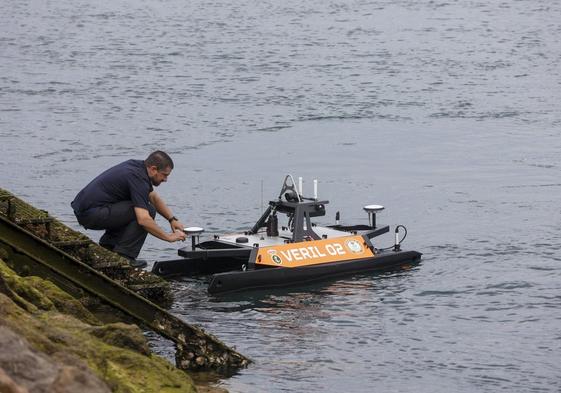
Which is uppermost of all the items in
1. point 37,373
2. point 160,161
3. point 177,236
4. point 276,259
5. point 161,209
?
point 160,161

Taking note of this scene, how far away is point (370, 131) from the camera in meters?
31.3

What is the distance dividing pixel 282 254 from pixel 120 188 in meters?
2.98

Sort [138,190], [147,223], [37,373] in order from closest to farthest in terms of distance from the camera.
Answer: [37,373] → [147,223] → [138,190]

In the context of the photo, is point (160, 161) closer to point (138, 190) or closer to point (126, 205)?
point (138, 190)

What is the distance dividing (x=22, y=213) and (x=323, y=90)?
22.7 metres

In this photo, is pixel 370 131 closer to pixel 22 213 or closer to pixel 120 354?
pixel 22 213

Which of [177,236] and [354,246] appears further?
[354,246]

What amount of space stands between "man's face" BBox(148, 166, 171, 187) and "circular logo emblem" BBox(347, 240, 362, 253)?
12.3 ft

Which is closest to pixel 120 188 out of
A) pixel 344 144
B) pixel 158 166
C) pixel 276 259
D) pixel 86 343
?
pixel 158 166

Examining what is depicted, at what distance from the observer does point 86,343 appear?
10.6m

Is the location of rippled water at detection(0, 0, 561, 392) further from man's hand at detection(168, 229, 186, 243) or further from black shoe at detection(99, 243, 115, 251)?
black shoe at detection(99, 243, 115, 251)

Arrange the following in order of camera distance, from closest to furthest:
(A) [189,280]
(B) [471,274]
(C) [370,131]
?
(A) [189,280]
(B) [471,274]
(C) [370,131]

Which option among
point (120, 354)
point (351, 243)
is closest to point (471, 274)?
point (351, 243)

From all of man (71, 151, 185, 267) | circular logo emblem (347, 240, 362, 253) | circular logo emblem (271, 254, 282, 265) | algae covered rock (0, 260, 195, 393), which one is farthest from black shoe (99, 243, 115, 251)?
circular logo emblem (347, 240, 362, 253)
